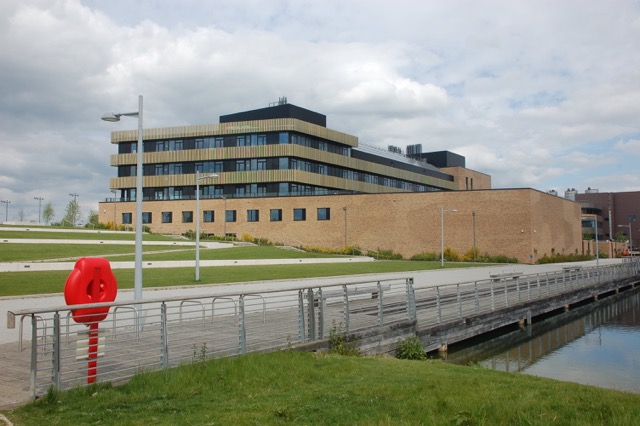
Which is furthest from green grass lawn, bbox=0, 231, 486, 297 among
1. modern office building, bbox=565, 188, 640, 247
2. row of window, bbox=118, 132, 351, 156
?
modern office building, bbox=565, 188, 640, 247

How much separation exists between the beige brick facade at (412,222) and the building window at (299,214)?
0.42 metres

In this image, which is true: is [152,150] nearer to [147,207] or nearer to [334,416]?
[147,207]

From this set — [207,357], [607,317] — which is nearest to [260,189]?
[607,317]

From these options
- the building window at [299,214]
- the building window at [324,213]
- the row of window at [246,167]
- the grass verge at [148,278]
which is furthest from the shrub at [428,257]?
the grass verge at [148,278]

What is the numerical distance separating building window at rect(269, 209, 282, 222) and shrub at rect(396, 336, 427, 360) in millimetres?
60553

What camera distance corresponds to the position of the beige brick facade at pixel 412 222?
62875mm

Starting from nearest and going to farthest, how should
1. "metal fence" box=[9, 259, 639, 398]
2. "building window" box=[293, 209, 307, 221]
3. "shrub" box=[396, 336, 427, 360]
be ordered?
1. "metal fence" box=[9, 259, 639, 398]
2. "shrub" box=[396, 336, 427, 360]
3. "building window" box=[293, 209, 307, 221]

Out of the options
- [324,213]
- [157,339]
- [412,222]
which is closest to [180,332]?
[157,339]

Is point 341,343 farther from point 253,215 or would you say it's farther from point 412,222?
point 253,215

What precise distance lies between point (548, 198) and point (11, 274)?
57530 millimetres

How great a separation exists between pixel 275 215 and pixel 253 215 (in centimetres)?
328

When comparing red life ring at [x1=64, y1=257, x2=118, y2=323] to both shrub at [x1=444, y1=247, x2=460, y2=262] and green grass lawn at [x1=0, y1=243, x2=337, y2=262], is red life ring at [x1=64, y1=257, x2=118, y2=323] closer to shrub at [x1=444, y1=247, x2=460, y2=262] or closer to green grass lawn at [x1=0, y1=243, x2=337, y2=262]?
green grass lawn at [x1=0, y1=243, x2=337, y2=262]

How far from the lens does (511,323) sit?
75.7ft

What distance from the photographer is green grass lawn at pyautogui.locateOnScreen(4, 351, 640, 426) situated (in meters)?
6.52
